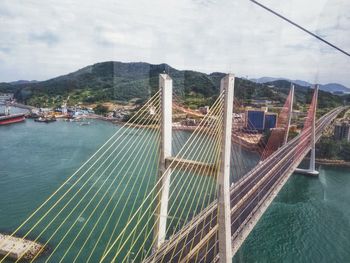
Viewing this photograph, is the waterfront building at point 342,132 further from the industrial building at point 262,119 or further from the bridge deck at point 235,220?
the bridge deck at point 235,220

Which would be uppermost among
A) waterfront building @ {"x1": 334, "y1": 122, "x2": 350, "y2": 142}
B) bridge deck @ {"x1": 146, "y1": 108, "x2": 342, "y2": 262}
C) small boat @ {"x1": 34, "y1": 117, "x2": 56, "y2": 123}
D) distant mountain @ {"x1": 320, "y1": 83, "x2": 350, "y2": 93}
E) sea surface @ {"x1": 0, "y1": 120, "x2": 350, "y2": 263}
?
distant mountain @ {"x1": 320, "y1": 83, "x2": 350, "y2": 93}

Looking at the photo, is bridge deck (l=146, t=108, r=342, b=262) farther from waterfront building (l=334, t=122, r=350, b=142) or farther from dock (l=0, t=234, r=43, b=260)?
waterfront building (l=334, t=122, r=350, b=142)

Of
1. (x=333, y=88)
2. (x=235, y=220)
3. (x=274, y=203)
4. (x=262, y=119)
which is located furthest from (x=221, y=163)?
(x=333, y=88)

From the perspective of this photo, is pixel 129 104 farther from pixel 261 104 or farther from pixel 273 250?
pixel 273 250

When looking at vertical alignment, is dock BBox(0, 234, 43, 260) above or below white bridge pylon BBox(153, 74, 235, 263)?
below

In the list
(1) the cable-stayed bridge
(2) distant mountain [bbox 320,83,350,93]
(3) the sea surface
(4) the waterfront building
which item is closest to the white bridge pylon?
(1) the cable-stayed bridge

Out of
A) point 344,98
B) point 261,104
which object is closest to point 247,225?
point 261,104
